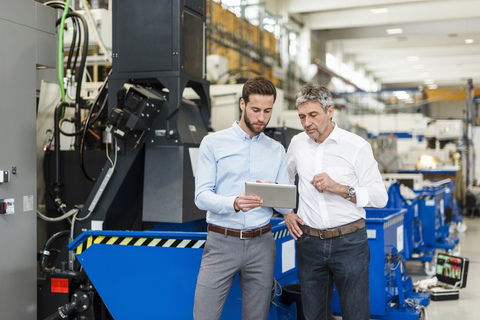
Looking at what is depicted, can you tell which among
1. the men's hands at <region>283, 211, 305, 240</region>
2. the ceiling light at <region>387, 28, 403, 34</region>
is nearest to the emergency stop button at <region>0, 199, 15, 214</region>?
the men's hands at <region>283, 211, 305, 240</region>

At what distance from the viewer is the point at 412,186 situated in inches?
321

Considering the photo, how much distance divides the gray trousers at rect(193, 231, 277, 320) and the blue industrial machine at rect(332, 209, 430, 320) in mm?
1769

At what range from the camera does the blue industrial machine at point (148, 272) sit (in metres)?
3.20

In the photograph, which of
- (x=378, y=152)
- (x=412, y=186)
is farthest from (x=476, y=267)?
(x=378, y=152)

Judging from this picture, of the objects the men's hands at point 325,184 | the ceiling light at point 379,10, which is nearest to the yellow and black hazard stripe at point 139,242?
the men's hands at point 325,184

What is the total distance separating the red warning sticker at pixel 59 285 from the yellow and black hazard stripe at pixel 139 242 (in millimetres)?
528

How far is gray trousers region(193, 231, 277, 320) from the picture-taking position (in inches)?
98.7

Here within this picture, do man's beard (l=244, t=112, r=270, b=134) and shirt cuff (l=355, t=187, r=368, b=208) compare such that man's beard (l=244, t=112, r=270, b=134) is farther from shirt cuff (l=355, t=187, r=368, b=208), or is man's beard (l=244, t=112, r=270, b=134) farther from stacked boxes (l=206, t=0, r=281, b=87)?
stacked boxes (l=206, t=0, r=281, b=87)

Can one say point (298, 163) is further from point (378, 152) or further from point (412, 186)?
point (378, 152)

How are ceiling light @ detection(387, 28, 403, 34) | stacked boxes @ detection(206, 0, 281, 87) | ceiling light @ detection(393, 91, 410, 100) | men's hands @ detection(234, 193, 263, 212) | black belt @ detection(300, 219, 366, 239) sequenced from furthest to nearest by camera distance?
ceiling light @ detection(393, 91, 410, 100)
ceiling light @ detection(387, 28, 403, 34)
stacked boxes @ detection(206, 0, 281, 87)
black belt @ detection(300, 219, 366, 239)
men's hands @ detection(234, 193, 263, 212)

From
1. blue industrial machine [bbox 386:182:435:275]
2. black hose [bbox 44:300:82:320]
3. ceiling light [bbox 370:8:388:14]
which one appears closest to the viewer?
black hose [bbox 44:300:82:320]

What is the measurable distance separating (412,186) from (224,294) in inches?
244

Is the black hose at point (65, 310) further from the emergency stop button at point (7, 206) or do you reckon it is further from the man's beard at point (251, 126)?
the man's beard at point (251, 126)

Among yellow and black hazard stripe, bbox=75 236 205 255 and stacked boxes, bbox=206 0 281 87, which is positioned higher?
stacked boxes, bbox=206 0 281 87
